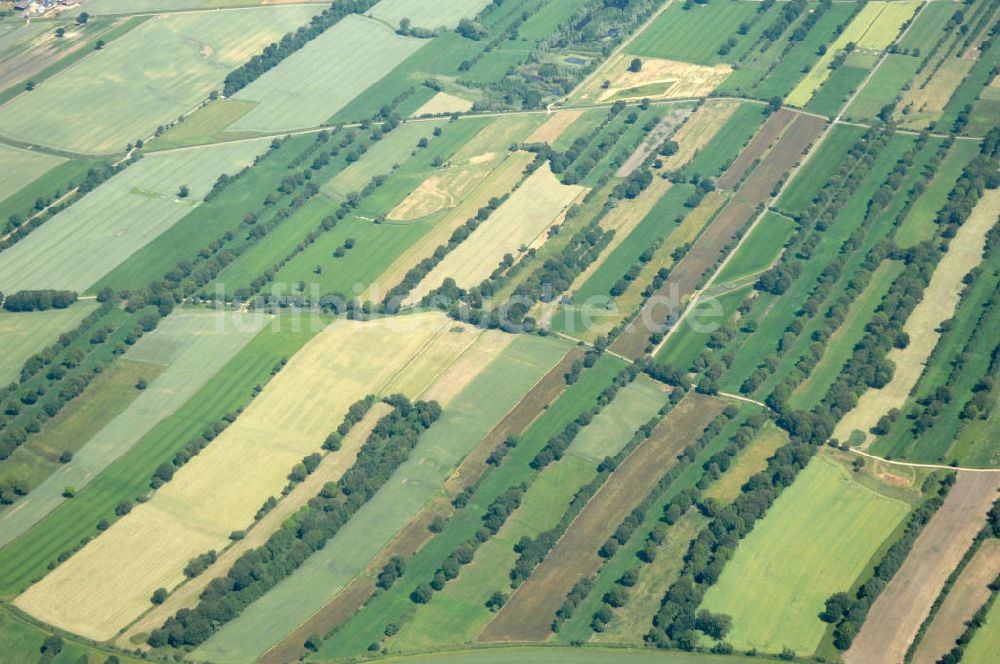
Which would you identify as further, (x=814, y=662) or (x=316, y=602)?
(x=316, y=602)

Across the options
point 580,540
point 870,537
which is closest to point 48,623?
point 580,540

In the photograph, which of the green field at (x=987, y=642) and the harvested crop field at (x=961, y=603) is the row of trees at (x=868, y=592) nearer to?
the harvested crop field at (x=961, y=603)

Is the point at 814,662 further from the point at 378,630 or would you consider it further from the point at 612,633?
the point at 378,630

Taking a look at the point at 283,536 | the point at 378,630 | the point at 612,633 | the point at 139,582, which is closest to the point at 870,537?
the point at 612,633

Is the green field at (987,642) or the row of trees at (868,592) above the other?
the row of trees at (868,592)

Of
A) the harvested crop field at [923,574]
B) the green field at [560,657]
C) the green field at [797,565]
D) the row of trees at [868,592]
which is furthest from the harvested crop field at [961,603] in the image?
the green field at [560,657]
